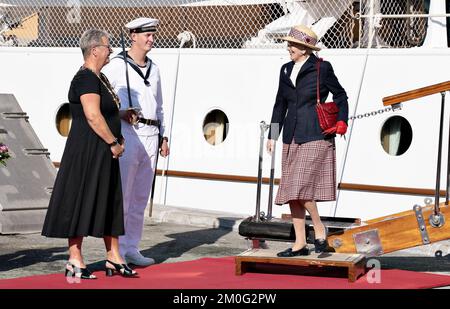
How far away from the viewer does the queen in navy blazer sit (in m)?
9.20

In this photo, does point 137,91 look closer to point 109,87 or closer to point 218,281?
point 109,87

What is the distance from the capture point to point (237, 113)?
45.0 feet

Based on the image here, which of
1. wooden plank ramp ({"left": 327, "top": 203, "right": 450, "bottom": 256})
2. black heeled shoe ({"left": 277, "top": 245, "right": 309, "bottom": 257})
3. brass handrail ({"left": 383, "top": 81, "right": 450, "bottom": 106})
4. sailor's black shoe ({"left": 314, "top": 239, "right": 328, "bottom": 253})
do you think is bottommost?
black heeled shoe ({"left": 277, "top": 245, "right": 309, "bottom": 257})

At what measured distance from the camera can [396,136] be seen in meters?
12.7

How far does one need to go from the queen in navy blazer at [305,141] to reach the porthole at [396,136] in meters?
3.47

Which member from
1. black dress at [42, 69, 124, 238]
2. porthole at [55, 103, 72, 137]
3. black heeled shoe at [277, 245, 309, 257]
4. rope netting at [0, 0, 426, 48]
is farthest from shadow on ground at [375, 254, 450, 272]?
porthole at [55, 103, 72, 137]

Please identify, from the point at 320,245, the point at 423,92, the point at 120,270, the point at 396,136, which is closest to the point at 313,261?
the point at 320,245

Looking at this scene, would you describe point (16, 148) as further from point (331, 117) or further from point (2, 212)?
point (331, 117)

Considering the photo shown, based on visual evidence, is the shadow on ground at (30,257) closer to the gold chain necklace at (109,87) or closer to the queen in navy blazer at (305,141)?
the gold chain necklace at (109,87)

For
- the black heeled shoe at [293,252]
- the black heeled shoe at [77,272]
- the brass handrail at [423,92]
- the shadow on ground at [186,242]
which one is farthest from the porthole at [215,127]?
the black heeled shoe at [77,272]

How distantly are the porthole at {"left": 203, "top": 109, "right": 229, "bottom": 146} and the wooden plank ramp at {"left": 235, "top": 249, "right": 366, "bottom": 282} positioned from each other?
455 cm

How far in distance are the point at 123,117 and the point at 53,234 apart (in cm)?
134

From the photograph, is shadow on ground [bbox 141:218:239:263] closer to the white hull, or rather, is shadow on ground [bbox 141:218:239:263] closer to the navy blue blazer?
the white hull

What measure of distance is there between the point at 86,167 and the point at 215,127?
17.2ft
